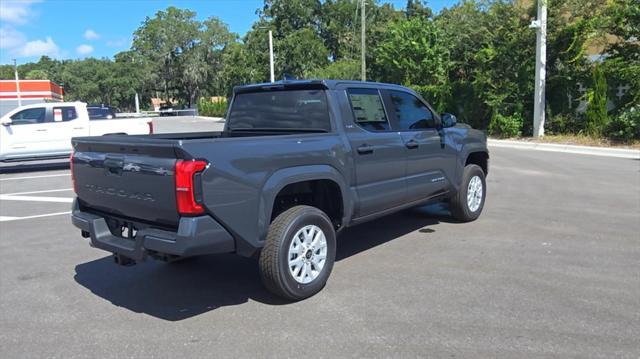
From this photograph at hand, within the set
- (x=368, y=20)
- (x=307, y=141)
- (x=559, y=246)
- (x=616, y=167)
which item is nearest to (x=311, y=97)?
(x=307, y=141)

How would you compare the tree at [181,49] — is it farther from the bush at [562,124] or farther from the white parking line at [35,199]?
the white parking line at [35,199]

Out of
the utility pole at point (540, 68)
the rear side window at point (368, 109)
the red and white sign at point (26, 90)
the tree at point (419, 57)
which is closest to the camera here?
the rear side window at point (368, 109)

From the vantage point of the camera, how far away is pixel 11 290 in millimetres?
5156

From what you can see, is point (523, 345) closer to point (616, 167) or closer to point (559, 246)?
point (559, 246)

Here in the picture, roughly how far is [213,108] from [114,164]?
2591 inches

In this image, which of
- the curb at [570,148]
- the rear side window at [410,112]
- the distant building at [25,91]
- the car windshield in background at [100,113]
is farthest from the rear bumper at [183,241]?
the distant building at [25,91]

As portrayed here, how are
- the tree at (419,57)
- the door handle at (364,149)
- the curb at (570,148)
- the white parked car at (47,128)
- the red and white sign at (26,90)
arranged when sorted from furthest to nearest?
the red and white sign at (26,90), the tree at (419,57), the curb at (570,148), the white parked car at (47,128), the door handle at (364,149)

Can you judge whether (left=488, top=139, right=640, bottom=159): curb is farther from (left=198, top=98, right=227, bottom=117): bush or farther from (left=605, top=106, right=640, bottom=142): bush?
(left=198, top=98, right=227, bottom=117): bush

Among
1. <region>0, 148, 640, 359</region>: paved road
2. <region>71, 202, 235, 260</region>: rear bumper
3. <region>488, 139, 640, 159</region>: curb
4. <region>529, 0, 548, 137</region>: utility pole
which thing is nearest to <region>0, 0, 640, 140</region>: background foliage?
<region>529, 0, 548, 137</region>: utility pole

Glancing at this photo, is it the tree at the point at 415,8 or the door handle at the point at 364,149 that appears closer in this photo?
the door handle at the point at 364,149

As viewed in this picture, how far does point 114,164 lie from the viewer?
4402 millimetres

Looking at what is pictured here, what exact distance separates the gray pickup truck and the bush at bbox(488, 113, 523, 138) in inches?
638

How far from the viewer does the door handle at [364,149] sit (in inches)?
207

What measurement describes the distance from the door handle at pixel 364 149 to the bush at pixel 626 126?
50.2 ft
